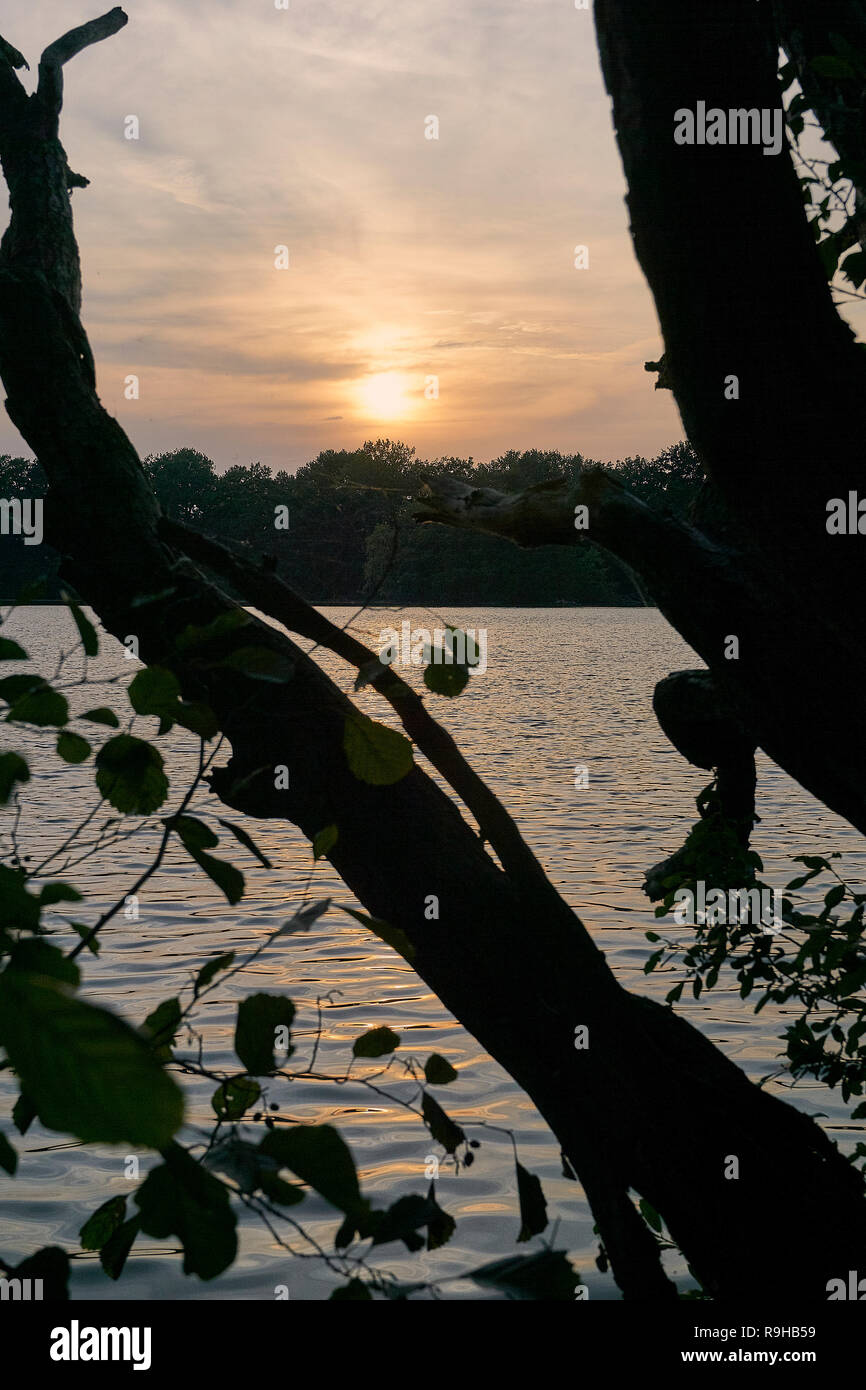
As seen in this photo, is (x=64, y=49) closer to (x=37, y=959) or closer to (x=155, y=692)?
(x=155, y=692)

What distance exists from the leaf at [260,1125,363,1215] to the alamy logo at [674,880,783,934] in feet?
10.7

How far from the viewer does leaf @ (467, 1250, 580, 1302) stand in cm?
128

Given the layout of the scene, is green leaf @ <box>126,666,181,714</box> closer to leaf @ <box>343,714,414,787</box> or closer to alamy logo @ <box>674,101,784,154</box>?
leaf @ <box>343,714,414,787</box>

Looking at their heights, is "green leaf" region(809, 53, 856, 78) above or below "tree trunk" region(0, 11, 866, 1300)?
above

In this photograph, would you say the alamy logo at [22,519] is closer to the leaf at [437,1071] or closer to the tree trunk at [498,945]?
the tree trunk at [498,945]

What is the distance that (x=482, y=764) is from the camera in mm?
28703

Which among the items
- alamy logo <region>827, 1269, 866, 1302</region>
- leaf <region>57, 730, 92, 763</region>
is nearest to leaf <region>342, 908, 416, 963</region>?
leaf <region>57, 730, 92, 763</region>

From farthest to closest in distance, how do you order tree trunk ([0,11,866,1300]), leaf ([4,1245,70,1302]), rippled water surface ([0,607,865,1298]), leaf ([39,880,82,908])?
1. rippled water surface ([0,607,865,1298])
2. tree trunk ([0,11,866,1300])
3. leaf ([39,880,82,908])
4. leaf ([4,1245,70,1302])

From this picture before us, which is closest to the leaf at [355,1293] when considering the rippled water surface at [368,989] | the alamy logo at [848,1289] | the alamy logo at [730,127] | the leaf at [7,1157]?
the rippled water surface at [368,989]

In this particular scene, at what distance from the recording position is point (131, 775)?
1721 mm

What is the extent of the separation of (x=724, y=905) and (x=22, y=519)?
306 cm
